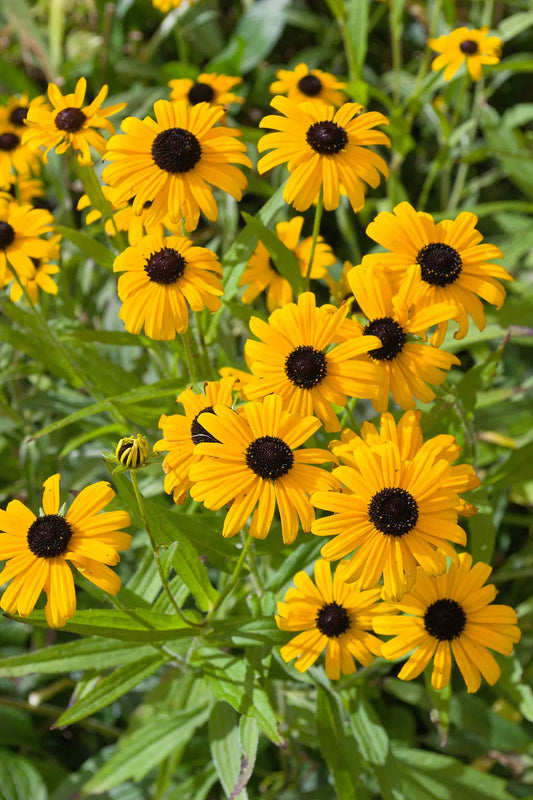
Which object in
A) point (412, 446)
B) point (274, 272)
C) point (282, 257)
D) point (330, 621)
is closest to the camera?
point (412, 446)

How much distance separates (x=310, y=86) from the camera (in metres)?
1.96

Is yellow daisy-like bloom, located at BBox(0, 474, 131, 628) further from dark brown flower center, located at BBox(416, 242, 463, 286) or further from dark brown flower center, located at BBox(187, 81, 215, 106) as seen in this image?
dark brown flower center, located at BBox(187, 81, 215, 106)

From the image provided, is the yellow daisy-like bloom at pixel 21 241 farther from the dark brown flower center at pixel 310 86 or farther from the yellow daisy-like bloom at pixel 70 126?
the dark brown flower center at pixel 310 86

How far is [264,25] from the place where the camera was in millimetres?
3039

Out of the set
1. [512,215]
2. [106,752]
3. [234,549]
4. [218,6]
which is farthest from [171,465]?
[218,6]

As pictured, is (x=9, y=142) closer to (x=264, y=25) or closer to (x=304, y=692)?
(x=264, y=25)

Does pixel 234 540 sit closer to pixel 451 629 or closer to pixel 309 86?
pixel 451 629

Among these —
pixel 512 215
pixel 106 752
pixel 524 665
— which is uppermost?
pixel 512 215

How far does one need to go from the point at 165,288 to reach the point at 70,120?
1.62 ft

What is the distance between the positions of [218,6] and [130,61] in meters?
0.70

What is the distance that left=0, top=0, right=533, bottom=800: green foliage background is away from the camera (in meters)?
1.46

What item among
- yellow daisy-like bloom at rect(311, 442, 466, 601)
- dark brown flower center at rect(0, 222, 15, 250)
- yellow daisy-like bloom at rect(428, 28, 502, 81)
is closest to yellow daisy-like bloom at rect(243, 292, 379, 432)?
yellow daisy-like bloom at rect(311, 442, 466, 601)

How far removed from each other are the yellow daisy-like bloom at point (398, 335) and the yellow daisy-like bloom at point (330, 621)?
1.12 ft

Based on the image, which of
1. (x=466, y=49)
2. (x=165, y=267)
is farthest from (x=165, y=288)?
(x=466, y=49)
